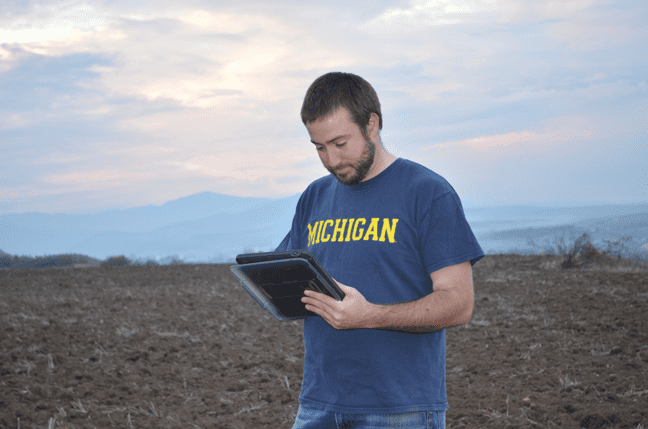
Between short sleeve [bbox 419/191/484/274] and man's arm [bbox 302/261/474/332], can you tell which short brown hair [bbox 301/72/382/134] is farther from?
man's arm [bbox 302/261/474/332]

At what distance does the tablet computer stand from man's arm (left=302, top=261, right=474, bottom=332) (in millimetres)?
46

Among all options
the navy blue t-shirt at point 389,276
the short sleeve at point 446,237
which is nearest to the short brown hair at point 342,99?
the navy blue t-shirt at point 389,276

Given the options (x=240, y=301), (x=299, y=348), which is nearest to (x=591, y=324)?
(x=299, y=348)

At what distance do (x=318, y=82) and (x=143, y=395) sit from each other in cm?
379

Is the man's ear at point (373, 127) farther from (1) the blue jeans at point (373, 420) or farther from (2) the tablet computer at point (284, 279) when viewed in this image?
(1) the blue jeans at point (373, 420)

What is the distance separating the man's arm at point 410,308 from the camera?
1.69 metres

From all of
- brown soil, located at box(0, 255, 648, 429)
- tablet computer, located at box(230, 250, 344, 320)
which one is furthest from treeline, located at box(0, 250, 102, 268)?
tablet computer, located at box(230, 250, 344, 320)

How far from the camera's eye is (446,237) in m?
1.80

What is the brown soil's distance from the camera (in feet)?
13.6

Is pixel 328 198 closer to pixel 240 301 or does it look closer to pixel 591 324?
pixel 591 324

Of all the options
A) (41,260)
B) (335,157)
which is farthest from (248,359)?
(41,260)

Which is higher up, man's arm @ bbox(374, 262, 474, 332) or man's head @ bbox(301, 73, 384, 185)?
man's head @ bbox(301, 73, 384, 185)

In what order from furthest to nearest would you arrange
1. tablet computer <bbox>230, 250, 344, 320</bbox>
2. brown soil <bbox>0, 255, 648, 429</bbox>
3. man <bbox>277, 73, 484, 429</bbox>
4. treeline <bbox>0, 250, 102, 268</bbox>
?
1. treeline <bbox>0, 250, 102, 268</bbox>
2. brown soil <bbox>0, 255, 648, 429</bbox>
3. man <bbox>277, 73, 484, 429</bbox>
4. tablet computer <bbox>230, 250, 344, 320</bbox>

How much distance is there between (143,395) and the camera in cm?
464
